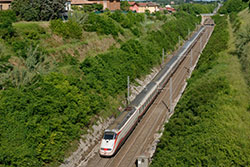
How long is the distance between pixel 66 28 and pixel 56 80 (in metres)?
23.6

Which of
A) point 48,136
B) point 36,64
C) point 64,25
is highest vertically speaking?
point 64,25

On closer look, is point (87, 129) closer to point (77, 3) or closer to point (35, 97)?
point (35, 97)

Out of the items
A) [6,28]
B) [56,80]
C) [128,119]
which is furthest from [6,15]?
[128,119]

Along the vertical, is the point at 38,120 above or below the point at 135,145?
above

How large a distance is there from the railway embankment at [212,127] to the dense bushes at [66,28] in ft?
93.6

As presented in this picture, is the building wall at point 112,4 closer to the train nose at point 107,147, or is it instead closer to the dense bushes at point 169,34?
the dense bushes at point 169,34

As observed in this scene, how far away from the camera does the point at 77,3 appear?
100375mm

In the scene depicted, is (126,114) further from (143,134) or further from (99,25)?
(99,25)

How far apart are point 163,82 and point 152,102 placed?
276 inches

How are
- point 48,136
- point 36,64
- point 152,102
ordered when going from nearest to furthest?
point 48,136
point 36,64
point 152,102

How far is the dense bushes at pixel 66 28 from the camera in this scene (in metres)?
55.5

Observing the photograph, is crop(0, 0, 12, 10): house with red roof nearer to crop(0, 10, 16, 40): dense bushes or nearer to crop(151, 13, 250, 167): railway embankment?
crop(0, 10, 16, 40): dense bushes

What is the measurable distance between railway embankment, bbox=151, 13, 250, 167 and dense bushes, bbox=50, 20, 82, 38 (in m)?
28.5


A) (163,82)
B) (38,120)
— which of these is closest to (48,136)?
(38,120)
